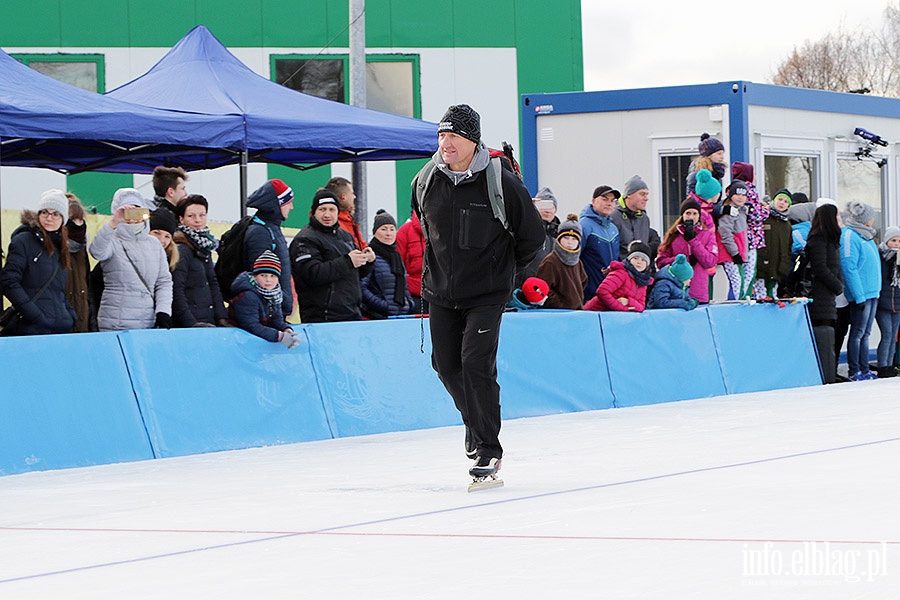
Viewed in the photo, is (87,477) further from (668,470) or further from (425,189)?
(668,470)

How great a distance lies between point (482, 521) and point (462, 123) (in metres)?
2.23

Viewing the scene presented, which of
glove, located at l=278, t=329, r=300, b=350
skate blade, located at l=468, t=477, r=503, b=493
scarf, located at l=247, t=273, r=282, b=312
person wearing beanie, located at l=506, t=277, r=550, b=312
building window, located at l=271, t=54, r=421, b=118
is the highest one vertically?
building window, located at l=271, t=54, r=421, b=118

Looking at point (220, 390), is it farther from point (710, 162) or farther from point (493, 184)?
point (710, 162)

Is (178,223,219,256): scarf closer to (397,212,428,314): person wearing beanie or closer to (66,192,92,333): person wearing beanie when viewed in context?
(66,192,92,333): person wearing beanie

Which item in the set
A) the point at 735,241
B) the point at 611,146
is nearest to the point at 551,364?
the point at 735,241

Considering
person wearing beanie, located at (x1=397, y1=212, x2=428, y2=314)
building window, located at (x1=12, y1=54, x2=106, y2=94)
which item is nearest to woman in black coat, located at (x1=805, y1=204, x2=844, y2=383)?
person wearing beanie, located at (x1=397, y1=212, x2=428, y2=314)

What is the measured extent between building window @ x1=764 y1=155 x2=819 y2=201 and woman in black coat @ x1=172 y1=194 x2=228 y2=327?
24.4ft

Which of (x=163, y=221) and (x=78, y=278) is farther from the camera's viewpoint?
(x=163, y=221)

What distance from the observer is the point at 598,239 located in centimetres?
1349

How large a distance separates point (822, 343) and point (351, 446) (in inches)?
281

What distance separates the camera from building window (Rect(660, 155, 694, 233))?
15688mm

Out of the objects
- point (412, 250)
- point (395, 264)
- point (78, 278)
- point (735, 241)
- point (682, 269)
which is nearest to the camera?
point (78, 278)

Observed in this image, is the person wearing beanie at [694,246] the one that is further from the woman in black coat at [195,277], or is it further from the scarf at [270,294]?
the woman in black coat at [195,277]

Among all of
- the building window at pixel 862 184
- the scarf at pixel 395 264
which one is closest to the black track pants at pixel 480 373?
the scarf at pixel 395 264
